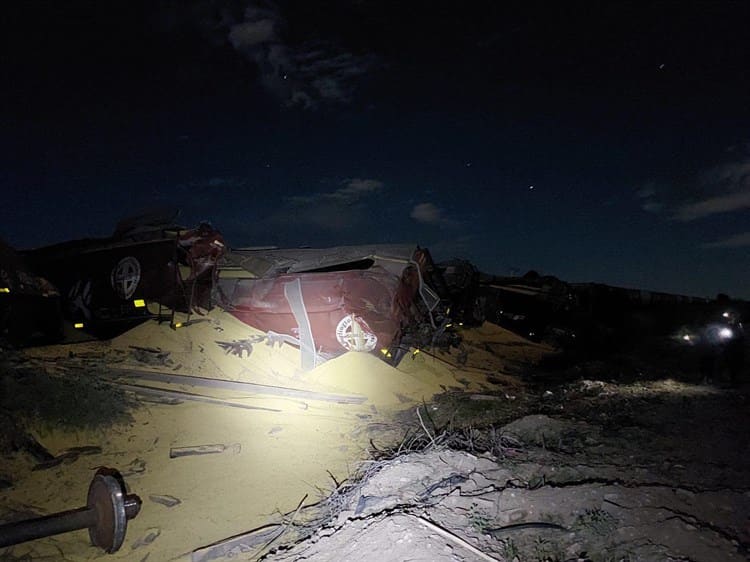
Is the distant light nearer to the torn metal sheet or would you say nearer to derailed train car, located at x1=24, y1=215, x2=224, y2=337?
the torn metal sheet

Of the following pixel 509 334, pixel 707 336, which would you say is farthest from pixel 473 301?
pixel 707 336

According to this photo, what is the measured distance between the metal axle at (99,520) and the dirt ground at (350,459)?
1.14 feet

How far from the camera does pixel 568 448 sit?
492cm

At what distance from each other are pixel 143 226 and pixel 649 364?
1433 cm

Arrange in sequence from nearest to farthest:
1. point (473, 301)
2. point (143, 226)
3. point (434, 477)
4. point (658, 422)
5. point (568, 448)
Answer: point (434, 477) → point (568, 448) → point (658, 422) → point (143, 226) → point (473, 301)

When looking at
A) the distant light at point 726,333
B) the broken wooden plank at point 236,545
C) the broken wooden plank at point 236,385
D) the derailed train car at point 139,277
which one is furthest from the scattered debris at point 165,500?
the distant light at point 726,333

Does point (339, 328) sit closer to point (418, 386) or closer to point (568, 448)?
point (418, 386)

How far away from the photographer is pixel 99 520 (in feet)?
10.6

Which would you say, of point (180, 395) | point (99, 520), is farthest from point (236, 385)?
point (99, 520)

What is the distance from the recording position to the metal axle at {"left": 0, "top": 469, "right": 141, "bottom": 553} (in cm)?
294

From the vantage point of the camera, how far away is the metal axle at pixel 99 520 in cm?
294

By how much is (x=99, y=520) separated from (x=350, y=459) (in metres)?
2.50

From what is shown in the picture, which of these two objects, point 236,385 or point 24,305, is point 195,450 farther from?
point 24,305

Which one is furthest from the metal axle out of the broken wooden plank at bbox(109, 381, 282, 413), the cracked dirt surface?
the broken wooden plank at bbox(109, 381, 282, 413)
